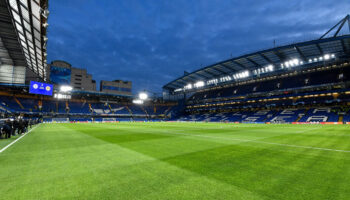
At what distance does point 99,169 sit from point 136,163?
3.69 feet

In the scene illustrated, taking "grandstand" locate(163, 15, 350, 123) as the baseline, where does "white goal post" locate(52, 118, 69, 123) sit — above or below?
below

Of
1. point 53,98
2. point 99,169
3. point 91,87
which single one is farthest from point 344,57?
point 91,87

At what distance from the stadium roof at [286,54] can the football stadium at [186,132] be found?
0.31 meters

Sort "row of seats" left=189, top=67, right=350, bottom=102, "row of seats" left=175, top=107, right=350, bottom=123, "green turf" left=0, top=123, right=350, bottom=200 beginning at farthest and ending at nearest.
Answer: "row of seats" left=189, top=67, right=350, bottom=102 < "row of seats" left=175, top=107, right=350, bottom=123 < "green turf" left=0, top=123, right=350, bottom=200

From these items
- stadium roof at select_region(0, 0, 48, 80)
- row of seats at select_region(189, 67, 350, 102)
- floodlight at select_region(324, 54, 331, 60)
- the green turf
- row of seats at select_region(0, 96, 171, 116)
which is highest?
floodlight at select_region(324, 54, 331, 60)

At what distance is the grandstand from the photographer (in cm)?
4138

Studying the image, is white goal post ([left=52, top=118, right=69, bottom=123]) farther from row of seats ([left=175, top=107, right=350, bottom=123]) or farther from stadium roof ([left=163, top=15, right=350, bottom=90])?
row of seats ([left=175, top=107, right=350, bottom=123])

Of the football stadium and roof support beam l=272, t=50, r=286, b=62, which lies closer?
the football stadium

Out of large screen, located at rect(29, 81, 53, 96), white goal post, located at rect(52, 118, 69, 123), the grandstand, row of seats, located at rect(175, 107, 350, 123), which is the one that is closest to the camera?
large screen, located at rect(29, 81, 53, 96)

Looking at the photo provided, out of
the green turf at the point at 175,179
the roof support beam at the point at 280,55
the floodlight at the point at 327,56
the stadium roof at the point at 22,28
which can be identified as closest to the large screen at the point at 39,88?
the stadium roof at the point at 22,28

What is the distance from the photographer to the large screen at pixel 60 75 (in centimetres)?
8688

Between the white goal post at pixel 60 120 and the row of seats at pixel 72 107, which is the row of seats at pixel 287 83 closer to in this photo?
the row of seats at pixel 72 107

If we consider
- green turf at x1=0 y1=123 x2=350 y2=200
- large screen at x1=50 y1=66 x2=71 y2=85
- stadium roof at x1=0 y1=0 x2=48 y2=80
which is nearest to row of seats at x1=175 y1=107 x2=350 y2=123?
green turf at x1=0 y1=123 x2=350 y2=200

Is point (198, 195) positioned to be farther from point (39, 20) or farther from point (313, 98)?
point (313, 98)
